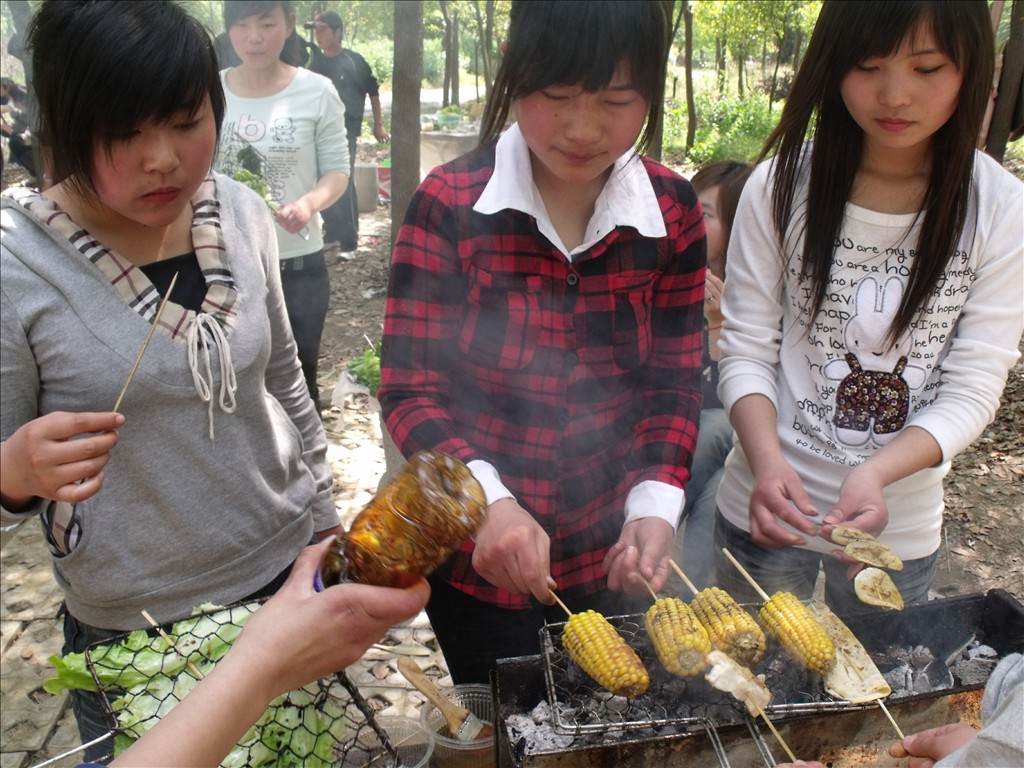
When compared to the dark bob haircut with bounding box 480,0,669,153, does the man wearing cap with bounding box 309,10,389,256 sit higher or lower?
lower

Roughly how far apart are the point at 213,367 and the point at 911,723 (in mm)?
2203

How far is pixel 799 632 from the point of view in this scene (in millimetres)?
2125

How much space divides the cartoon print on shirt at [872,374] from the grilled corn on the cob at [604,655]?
1027mm

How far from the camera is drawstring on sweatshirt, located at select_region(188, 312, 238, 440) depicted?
2139 mm

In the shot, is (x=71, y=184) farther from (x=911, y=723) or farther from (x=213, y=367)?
(x=911, y=723)

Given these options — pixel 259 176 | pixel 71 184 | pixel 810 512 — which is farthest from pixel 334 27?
pixel 810 512

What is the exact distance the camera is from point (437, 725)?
8.64ft

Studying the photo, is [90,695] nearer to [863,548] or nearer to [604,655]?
[604,655]

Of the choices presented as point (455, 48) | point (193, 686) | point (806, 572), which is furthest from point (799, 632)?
point (455, 48)

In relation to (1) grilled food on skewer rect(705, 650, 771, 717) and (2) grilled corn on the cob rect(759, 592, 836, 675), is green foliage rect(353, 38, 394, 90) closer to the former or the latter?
(2) grilled corn on the cob rect(759, 592, 836, 675)

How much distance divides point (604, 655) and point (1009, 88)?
532cm

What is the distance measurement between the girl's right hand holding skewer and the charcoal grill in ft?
3.87

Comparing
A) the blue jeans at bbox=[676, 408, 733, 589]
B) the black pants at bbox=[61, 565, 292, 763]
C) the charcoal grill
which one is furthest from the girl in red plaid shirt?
the blue jeans at bbox=[676, 408, 733, 589]

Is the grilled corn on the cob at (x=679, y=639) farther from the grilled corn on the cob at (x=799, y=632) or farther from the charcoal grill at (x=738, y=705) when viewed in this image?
the grilled corn on the cob at (x=799, y=632)
